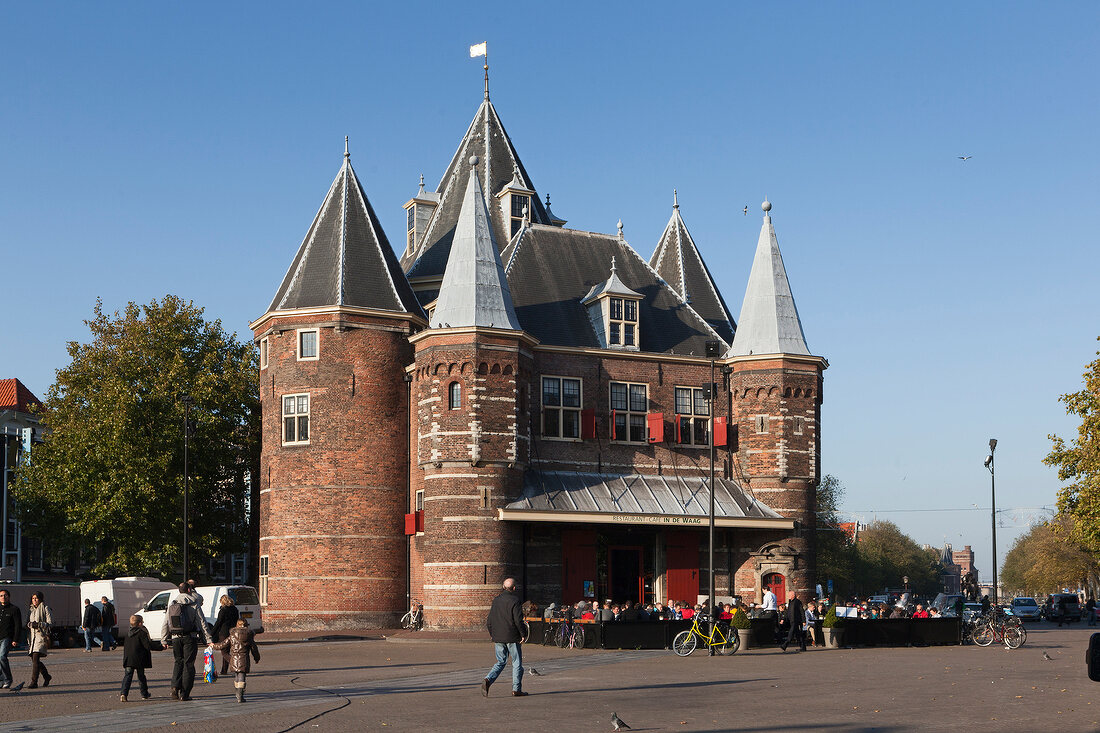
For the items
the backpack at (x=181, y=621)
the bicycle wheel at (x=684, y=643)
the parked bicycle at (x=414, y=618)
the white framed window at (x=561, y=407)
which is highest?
the white framed window at (x=561, y=407)

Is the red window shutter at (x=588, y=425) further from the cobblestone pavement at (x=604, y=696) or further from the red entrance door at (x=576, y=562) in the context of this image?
the cobblestone pavement at (x=604, y=696)

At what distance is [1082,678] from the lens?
20.8m

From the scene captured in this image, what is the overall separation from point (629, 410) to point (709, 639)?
1467cm

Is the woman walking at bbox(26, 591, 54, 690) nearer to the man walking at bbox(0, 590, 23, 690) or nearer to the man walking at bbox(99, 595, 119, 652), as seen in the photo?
the man walking at bbox(0, 590, 23, 690)

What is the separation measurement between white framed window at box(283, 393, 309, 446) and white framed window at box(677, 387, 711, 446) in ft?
43.0

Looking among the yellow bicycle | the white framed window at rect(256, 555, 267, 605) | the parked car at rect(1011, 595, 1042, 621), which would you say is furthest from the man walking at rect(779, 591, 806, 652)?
the parked car at rect(1011, 595, 1042, 621)

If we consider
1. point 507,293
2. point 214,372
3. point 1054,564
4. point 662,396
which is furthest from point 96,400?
point 1054,564

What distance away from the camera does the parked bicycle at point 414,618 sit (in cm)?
3869

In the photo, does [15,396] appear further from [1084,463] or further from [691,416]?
[1084,463]

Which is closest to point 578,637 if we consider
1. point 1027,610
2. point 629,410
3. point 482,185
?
point 629,410

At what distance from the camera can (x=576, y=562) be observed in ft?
130

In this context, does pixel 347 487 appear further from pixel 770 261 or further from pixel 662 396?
pixel 770 261

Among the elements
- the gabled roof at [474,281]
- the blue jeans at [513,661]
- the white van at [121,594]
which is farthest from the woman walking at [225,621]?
the gabled roof at [474,281]

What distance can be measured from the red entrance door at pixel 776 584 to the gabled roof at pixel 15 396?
38.7 metres
